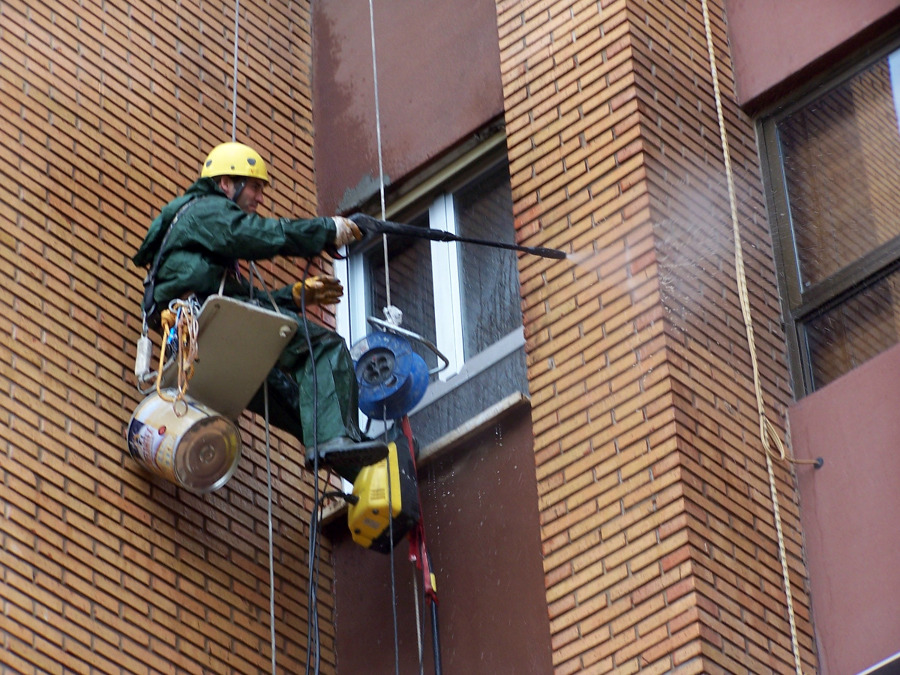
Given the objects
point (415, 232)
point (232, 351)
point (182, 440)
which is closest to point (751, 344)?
point (415, 232)

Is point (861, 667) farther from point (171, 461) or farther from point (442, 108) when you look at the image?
point (442, 108)

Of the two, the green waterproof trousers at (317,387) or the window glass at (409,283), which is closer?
the green waterproof trousers at (317,387)

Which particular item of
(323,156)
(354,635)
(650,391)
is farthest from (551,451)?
(323,156)

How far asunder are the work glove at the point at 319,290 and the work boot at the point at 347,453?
2.80 ft

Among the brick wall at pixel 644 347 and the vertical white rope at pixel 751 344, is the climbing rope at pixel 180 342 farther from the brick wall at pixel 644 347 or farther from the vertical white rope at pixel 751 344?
the vertical white rope at pixel 751 344

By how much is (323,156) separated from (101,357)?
8.78 feet

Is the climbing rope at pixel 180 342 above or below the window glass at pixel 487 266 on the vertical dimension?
below

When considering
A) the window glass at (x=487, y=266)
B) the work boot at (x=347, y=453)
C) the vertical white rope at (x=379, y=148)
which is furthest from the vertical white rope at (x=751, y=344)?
the vertical white rope at (x=379, y=148)

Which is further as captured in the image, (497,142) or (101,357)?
(497,142)

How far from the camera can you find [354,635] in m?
9.59

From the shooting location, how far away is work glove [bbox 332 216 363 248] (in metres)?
8.89

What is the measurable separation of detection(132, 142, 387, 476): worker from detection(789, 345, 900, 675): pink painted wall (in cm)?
210

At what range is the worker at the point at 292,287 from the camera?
8789 millimetres

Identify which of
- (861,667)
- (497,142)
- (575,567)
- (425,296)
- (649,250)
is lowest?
(861,667)
